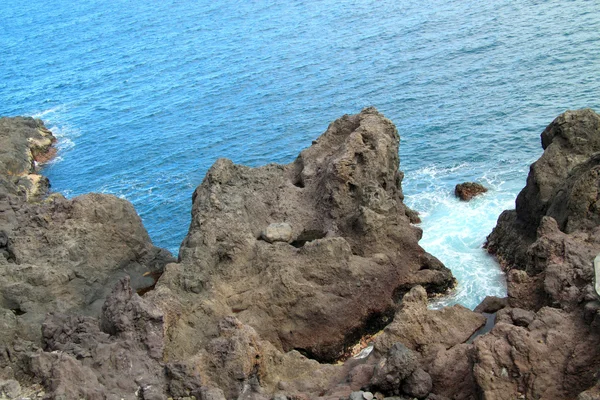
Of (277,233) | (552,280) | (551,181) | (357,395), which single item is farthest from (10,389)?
(551,181)

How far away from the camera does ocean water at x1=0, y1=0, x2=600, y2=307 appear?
50969 mm

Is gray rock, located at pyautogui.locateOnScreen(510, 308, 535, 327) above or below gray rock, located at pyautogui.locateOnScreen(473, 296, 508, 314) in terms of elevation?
above

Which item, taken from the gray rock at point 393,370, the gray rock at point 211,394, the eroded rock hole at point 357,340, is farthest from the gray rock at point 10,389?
the eroded rock hole at point 357,340

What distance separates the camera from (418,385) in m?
23.4

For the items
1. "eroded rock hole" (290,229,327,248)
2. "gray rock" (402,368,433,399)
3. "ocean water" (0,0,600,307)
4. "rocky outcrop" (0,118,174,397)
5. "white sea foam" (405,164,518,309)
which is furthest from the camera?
"ocean water" (0,0,600,307)

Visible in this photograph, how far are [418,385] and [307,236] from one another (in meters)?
13.9

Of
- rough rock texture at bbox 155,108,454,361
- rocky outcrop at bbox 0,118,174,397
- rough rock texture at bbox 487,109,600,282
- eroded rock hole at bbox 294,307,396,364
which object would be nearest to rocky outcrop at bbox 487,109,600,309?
rough rock texture at bbox 487,109,600,282

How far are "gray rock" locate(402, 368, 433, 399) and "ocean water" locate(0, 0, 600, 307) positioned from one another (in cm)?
1222

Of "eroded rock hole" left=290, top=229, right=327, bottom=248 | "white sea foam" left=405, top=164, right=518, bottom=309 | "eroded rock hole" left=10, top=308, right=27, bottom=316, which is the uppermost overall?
"eroded rock hole" left=10, top=308, right=27, bottom=316

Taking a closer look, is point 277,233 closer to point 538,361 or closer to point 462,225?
point 462,225

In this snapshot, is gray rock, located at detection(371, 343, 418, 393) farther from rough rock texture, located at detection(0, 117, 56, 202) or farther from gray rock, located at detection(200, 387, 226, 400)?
rough rock texture, located at detection(0, 117, 56, 202)

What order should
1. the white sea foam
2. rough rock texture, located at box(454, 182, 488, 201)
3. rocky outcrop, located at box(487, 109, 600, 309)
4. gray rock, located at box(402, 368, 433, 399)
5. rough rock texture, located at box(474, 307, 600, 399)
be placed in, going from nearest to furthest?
rough rock texture, located at box(474, 307, 600, 399), gray rock, located at box(402, 368, 433, 399), rocky outcrop, located at box(487, 109, 600, 309), the white sea foam, rough rock texture, located at box(454, 182, 488, 201)

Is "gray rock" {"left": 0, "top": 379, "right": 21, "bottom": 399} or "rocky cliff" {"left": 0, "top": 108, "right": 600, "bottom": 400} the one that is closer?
"gray rock" {"left": 0, "top": 379, "right": 21, "bottom": 399}

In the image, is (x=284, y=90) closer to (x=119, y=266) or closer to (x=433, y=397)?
(x=119, y=266)
